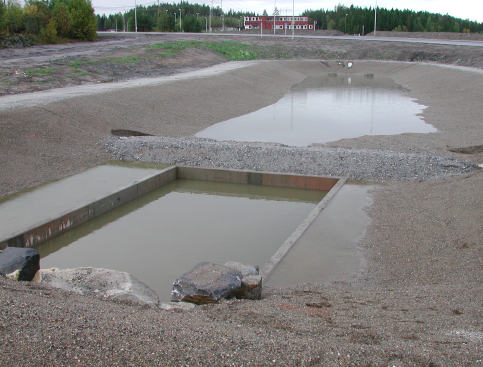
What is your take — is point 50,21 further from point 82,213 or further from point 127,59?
point 82,213

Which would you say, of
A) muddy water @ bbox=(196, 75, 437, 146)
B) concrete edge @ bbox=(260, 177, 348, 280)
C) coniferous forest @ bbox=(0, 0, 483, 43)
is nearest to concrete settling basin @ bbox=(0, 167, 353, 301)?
concrete edge @ bbox=(260, 177, 348, 280)

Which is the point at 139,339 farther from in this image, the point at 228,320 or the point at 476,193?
the point at 476,193

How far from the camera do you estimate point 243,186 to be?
44.9ft

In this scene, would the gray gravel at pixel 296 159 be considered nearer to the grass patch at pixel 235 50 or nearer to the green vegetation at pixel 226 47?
the green vegetation at pixel 226 47

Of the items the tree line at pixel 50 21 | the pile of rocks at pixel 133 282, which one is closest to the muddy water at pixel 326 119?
the pile of rocks at pixel 133 282

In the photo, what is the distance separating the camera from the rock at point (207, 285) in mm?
6266

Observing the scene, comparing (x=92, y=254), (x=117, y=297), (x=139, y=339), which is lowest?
(x=92, y=254)

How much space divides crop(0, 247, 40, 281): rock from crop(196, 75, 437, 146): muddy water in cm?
1257

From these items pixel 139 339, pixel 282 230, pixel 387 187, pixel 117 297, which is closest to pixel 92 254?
pixel 117 297

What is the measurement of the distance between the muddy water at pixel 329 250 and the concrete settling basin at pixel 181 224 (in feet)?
0.69

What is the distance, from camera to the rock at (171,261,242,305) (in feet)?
20.6

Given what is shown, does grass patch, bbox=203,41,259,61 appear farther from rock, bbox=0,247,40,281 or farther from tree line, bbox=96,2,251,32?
rock, bbox=0,247,40,281

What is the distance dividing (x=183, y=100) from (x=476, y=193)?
17151mm

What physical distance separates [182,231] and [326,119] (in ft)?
50.1
